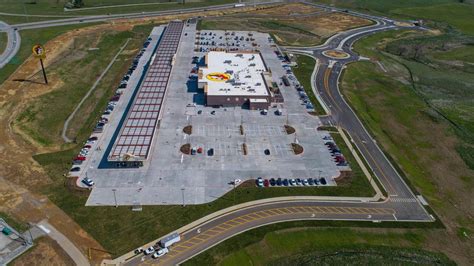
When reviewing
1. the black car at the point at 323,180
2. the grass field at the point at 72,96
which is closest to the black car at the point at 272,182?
the black car at the point at 323,180

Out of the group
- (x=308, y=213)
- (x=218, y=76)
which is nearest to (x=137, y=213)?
(x=308, y=213)

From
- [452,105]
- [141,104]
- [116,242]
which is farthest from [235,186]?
[452,105]

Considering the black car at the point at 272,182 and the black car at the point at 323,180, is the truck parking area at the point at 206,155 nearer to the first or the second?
the black car at the point at 323,180

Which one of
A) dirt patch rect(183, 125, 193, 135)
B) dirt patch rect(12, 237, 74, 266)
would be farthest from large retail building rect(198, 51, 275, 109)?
dirt patch rect(12, 237, 74, 266)

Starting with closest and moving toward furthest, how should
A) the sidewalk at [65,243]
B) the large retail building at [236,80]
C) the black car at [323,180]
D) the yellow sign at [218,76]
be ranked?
the sidewalk at [65,243] → the black car at [323,180] → the large retail building at [236,80] → the yellow sign at [218,76]

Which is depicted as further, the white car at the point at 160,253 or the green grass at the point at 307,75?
the green grass at the point at 307,75

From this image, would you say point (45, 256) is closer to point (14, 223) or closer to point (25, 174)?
point (14, 223)
